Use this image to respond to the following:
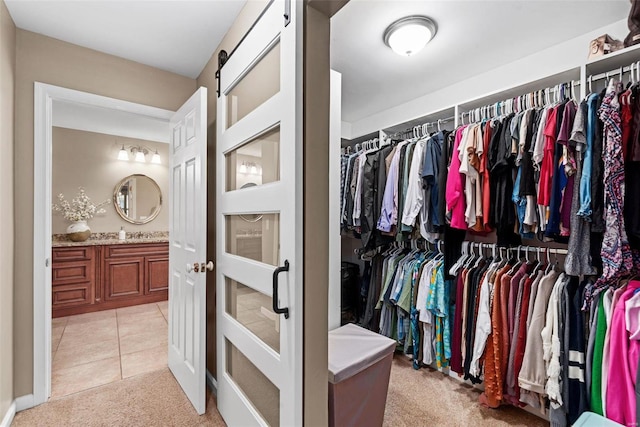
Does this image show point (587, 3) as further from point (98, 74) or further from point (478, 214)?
point (98, 74)

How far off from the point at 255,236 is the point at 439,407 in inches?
65.9

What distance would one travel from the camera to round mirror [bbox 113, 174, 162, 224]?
458cm

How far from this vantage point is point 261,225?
142cm

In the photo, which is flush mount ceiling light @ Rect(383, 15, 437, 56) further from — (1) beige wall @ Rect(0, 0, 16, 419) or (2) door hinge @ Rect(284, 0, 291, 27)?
(1) beige wall @ Rect(0, 0, 16, 419)

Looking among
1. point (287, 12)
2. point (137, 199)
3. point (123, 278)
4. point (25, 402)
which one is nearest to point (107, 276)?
point (123, 278)

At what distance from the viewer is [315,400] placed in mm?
1158

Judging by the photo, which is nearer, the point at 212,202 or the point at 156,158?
the point at 212,202

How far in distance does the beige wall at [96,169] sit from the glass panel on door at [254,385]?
3852 millimetres

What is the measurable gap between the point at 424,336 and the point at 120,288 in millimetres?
3861

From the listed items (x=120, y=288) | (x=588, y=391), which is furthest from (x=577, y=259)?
(x=120, y=288)

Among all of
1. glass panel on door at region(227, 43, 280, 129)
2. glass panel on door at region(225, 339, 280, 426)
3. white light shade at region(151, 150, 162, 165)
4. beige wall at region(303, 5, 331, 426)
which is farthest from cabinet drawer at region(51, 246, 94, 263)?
beige wall at region(303, 5, 331, 426)

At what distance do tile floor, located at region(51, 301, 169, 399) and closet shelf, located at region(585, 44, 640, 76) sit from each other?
370 cm

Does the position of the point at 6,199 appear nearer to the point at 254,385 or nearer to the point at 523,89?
the point at 254,385

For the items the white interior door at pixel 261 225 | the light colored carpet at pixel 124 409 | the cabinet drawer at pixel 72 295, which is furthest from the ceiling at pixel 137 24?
the cabinet drawer at pixel 72 295
